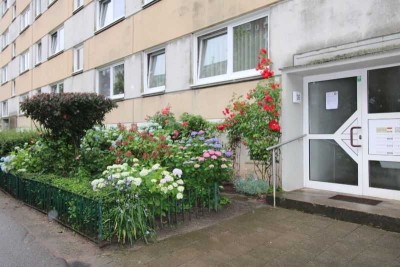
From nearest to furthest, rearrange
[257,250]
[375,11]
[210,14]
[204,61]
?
[257,250] → [375,11] → [210,14] → [204,61]

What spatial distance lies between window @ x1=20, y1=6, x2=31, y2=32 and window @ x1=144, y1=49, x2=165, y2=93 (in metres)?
14.8

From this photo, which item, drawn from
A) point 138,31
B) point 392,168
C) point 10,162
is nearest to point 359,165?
point 392,168

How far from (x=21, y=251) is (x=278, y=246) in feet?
9.99

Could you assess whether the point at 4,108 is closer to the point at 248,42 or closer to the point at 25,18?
the point at 25,18

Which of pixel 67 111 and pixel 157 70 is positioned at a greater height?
pixel 157 70

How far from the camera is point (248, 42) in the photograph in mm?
7273

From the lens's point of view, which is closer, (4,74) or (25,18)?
(25,18)

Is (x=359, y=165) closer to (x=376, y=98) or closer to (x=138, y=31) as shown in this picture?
(x=376, y=98)

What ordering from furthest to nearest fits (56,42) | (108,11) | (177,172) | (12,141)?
(56,42) → (108,11) → (12,141) → (177,172)

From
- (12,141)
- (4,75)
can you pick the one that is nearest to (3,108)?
(4,75)

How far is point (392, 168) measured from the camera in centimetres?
539

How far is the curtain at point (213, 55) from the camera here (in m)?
7.93

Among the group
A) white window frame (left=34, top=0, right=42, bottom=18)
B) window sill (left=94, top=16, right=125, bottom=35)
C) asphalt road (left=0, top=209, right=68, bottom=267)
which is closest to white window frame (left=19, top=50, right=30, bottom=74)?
white window frame (left=34, top=0, right=42, bottom=18)

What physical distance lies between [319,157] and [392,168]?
50.1 inches
